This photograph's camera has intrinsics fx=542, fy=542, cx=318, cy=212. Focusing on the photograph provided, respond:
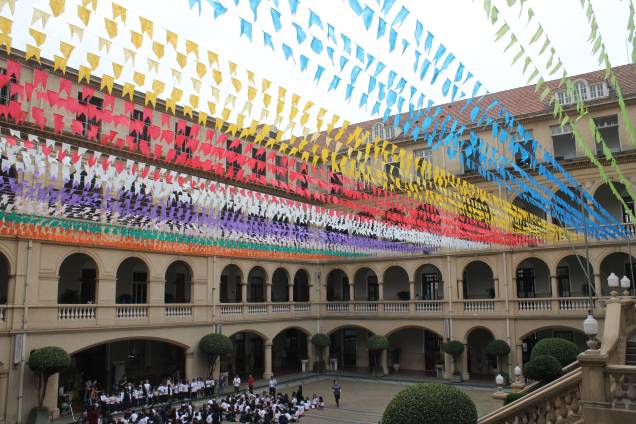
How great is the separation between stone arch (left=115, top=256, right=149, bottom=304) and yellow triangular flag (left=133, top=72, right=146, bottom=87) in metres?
20.1

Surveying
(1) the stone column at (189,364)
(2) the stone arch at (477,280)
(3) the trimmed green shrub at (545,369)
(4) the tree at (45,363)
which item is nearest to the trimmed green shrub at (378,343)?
(2) the stone arch at (477,280)

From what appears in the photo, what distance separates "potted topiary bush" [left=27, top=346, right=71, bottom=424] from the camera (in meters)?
19.7

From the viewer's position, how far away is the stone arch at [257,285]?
112ft

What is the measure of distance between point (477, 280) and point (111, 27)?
29.5 m

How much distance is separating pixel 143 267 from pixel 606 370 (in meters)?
23.2

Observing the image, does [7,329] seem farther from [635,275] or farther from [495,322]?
[635,275]

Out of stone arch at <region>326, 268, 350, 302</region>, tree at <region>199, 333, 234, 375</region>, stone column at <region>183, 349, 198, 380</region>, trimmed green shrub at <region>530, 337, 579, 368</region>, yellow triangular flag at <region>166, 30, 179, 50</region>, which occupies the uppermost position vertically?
yellow triangular flag at <region>166, 30, 179, 50</region>

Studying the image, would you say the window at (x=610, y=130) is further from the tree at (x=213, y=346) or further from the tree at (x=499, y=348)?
the tree at (x=213, y=346)

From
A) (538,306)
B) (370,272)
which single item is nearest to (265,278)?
(370,272)

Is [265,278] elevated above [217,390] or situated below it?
above

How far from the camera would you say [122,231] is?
69.1 ft

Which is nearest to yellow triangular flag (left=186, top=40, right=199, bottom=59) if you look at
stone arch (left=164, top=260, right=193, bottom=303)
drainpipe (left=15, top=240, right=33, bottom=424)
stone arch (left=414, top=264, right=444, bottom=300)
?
drainpipe (left=15, top=240, right=33, bottom=424)

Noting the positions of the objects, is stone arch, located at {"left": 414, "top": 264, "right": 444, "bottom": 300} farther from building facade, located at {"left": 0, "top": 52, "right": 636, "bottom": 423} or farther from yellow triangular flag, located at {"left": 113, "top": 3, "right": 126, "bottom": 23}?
yellow triangular flag, located at {"left": 113, "top": 3, "right": 126, "bottom": 23}

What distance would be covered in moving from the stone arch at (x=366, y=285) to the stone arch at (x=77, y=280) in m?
17.3
